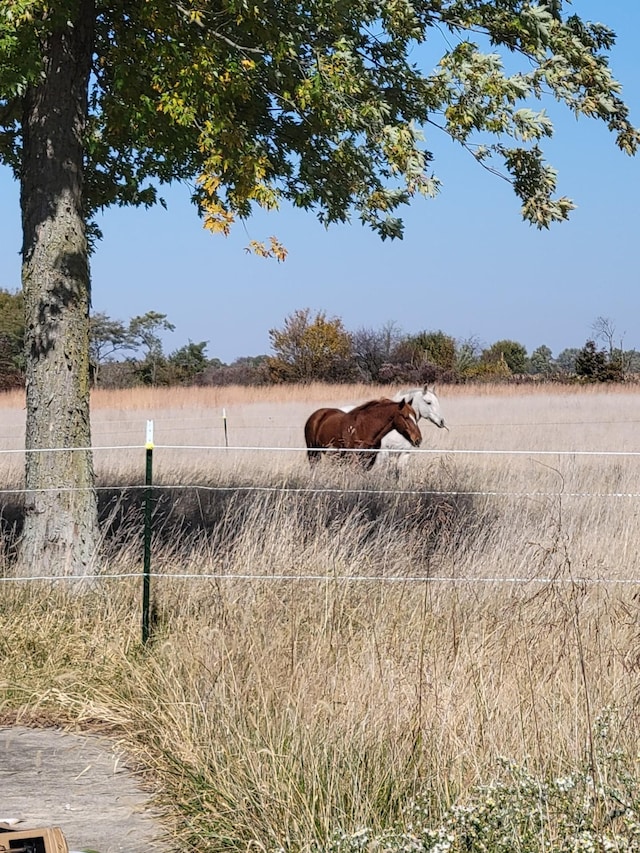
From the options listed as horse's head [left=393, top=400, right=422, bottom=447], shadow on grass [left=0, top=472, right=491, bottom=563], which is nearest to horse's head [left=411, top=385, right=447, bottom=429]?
horse's head [left=393, top=400, right=422, bottom=447]

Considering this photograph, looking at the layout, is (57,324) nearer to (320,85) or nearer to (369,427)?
(320,85)

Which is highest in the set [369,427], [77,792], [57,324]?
[57,324]

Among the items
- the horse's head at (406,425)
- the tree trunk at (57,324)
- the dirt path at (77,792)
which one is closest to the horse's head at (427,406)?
the horse's head at (406,425)

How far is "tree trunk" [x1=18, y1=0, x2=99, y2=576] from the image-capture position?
9070mm

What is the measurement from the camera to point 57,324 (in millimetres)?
9070

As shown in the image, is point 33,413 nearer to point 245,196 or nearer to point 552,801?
point 245,196

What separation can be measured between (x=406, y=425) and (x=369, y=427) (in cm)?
68

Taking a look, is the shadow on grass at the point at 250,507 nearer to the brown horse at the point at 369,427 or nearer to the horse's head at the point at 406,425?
the brown horse at the point at 369,427

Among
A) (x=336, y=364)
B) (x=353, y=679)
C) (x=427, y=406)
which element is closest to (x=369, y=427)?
(x=427, y=406)

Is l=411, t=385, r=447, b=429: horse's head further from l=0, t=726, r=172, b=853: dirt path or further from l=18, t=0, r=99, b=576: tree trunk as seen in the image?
l=0, t=726, r=172, b=853: dirt path

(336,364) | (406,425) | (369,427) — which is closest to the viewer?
(406,425)

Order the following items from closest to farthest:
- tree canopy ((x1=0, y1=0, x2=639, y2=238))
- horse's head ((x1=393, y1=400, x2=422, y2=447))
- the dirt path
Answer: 1. the dirt path
2. tree canopy ((x1=0, y1=0, x2=639, y2=238))
3. horse's head ((x1=393, y1=400, x2=422, y2=447))

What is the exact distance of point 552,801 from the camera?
14.1 feet

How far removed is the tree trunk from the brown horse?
6.67m
